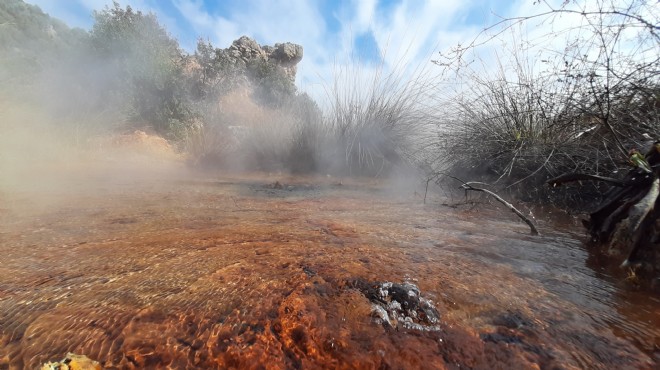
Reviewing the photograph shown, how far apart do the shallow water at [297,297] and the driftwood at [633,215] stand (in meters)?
0.13

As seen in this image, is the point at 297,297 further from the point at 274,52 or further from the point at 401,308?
the point at 274,52

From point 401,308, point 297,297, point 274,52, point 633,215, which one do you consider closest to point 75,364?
point 297,297

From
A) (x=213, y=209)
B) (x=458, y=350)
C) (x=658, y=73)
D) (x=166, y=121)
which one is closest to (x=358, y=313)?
(x=458, y=350)

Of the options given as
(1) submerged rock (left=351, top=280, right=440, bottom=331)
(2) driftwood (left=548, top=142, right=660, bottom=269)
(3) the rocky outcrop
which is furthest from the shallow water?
(3) the rocky outcrop

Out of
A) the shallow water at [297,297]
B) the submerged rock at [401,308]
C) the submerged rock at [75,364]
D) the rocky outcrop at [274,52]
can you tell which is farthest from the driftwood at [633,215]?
the rocky outcrop at [274,52]

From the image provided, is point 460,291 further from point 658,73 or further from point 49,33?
point 49,33

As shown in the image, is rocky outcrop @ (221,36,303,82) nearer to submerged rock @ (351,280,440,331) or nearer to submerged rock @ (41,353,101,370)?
submerged rock @ (351,280,440,331)

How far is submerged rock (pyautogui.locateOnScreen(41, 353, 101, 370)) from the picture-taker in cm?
63

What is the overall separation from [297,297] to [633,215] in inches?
54.7

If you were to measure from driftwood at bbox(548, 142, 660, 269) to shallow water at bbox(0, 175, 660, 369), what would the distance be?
0.43ft

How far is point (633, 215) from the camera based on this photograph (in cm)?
130

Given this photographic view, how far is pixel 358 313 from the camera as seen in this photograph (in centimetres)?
93

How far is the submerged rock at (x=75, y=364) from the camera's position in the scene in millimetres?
632

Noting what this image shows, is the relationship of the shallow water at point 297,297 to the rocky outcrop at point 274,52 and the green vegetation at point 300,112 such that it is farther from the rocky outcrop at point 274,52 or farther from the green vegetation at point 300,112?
the rocky outcrop at point 274,52
